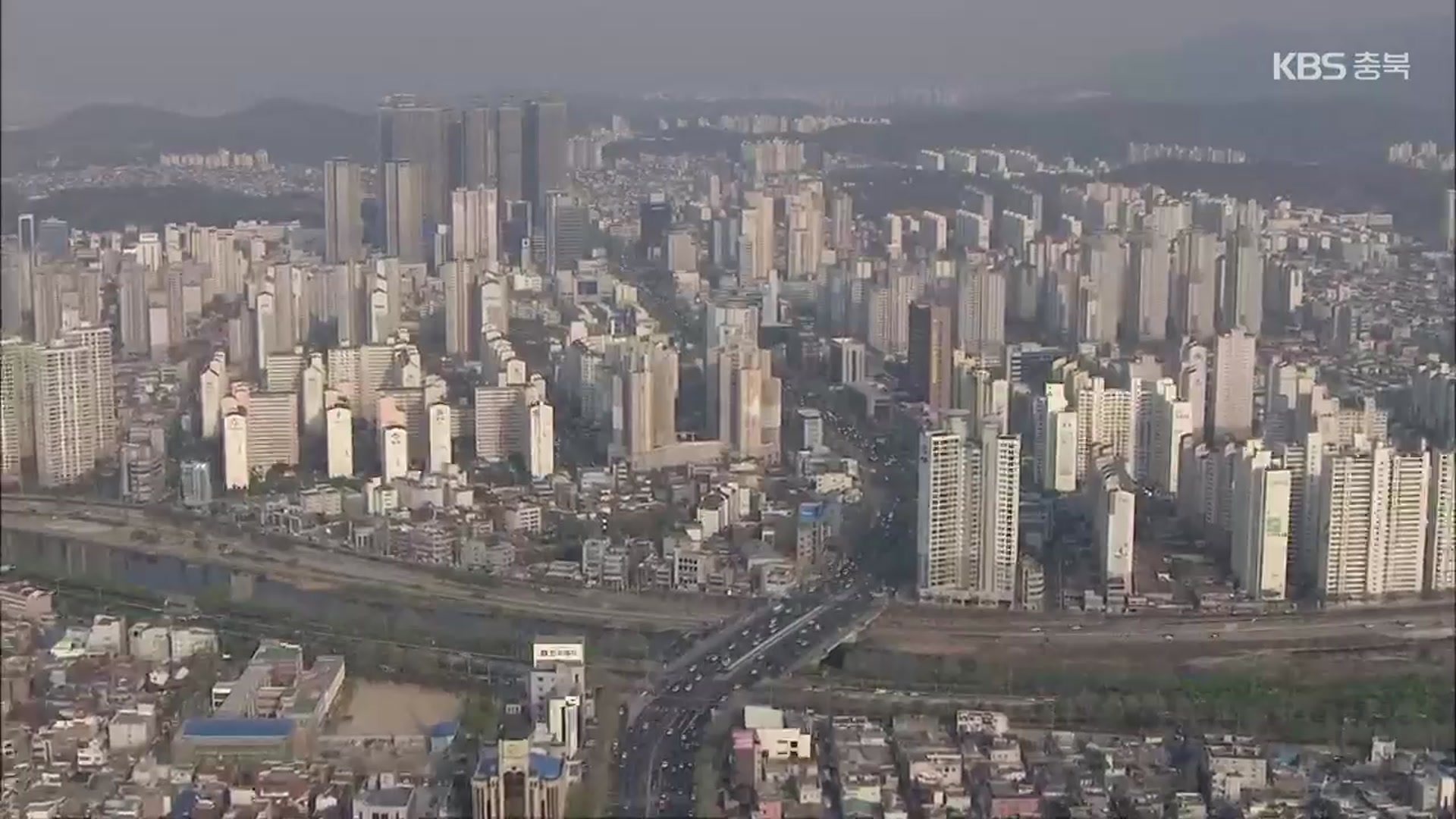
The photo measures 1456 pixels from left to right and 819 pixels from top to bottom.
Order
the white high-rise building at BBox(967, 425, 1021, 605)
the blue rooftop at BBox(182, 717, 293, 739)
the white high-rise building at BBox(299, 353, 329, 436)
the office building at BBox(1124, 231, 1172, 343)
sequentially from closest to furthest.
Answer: the blue rooftop at BBox(182, 717, 293, 739) → the white high-rise building at BBox(967, 425, 1021, 605) → the white high-rise building at BBox(299, 353, 329, 436) → the office building at BBox(1124, 231, 1172, 343)

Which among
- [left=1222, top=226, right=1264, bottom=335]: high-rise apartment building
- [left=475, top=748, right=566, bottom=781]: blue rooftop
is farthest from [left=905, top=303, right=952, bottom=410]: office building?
[left=475, top=748, right=566, bottom=781]: blue rooftop

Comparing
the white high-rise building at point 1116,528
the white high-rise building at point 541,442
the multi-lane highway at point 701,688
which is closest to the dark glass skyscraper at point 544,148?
the white high-rise building at point 541,442

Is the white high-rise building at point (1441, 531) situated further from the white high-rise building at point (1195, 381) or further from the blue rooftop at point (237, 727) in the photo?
the blue rooftop at point (237, 727)

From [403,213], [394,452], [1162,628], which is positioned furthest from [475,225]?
[1162,628]

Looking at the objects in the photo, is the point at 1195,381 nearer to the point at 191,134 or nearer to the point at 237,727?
the point at 191,134

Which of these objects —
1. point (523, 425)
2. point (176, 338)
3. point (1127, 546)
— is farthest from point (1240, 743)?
point (176, 338)

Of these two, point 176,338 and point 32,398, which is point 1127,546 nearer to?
point 176,338

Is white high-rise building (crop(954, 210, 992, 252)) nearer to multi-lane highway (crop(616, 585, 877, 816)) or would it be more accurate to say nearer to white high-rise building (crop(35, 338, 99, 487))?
multi-lane highway (crop(616, 585, 877, 816))
